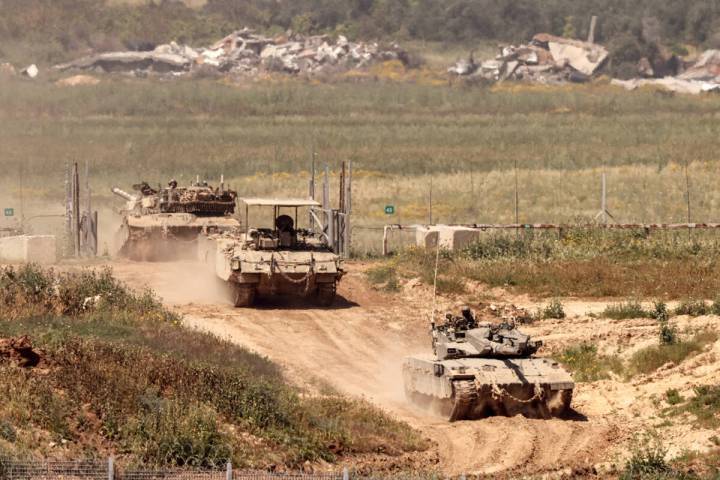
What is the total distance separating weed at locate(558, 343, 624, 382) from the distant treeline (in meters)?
75.6

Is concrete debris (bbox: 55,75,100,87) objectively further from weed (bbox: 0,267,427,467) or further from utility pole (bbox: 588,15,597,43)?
weed (bbox: 0,267,427,467)

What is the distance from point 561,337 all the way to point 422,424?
20.3 feet

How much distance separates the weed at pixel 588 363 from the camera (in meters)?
23.8

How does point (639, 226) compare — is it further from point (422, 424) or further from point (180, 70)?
point (180, 70)

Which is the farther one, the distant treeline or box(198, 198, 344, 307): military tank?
the distant treeline

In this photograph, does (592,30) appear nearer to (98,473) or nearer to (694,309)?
(694,309)

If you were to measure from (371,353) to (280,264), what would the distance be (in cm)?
396

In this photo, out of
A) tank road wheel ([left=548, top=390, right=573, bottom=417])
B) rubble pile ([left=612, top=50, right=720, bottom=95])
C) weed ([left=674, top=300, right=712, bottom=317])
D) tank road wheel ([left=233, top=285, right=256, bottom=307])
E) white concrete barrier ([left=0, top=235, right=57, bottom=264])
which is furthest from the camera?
rubble pile ([left=612, top=50, right=720, bottom=95])

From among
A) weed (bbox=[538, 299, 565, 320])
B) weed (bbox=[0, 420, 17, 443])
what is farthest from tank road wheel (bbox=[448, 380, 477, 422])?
weed (bbox=[538, 299, 565, 320])

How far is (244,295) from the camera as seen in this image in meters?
30.0

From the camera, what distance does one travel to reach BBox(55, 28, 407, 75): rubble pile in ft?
297

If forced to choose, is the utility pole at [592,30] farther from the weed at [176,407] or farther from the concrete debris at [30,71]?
the weed at [176,407]

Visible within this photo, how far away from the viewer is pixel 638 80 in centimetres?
8988

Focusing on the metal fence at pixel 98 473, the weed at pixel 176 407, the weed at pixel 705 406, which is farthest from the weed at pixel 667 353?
the metal fence at pixel 98 473
